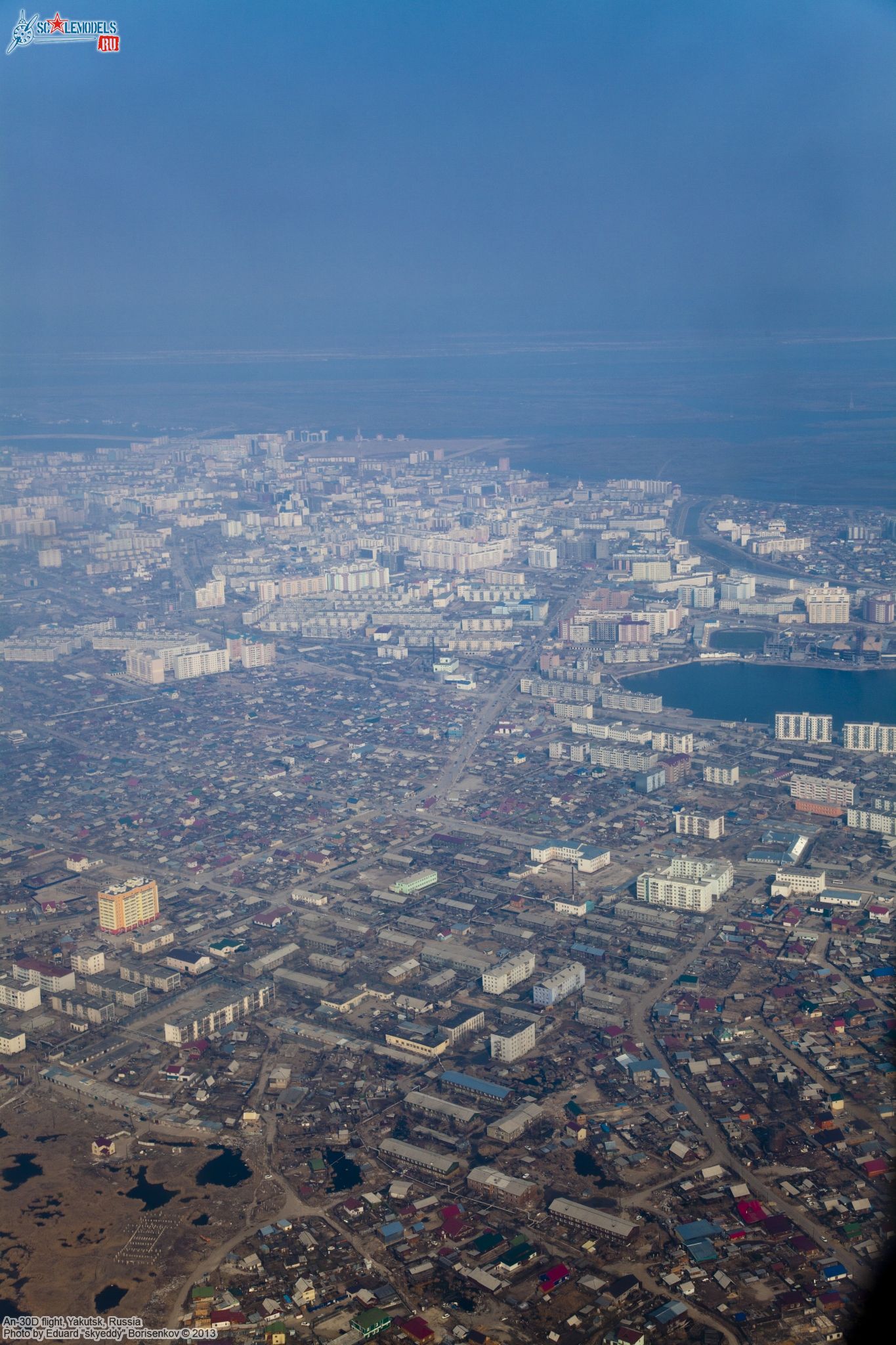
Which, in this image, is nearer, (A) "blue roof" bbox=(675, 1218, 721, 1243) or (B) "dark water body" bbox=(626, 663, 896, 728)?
(A) "blue roof" bbox=(675, 1218, 721, 1243)

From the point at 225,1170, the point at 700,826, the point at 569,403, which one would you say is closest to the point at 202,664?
the point at 700,826

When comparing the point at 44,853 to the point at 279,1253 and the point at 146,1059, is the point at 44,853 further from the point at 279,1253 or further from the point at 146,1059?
the point at 279,1253

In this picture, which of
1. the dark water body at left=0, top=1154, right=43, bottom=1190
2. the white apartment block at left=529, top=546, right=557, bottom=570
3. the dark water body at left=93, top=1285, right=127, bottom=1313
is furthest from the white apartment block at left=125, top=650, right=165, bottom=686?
the dark water body at left=93, top=1285, right=127, bottom=1313

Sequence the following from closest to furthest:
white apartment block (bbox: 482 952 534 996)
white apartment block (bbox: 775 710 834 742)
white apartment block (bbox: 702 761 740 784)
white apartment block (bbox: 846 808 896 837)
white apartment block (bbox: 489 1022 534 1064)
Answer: white apartment block (bbox: 489 1022 534 1064), white apartment block (bbox: 482 952 534 996), white apartment block (bbox: 846 808 896 837), white apartment block (bbox: 702 761 740 784), white apartment block (bbox: 775 710 834 742)

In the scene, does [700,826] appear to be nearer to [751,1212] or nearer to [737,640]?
[751,1212]

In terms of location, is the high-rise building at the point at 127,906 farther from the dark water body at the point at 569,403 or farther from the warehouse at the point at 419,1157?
the dark water body at the point at 569,403

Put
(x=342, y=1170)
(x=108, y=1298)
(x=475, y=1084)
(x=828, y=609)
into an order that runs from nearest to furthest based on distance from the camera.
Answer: (x=108, y=1298) < (x=342, y=1170) < (x=475, y=1084) < (x=828, y=609)

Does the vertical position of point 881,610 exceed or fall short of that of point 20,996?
it exceeds it

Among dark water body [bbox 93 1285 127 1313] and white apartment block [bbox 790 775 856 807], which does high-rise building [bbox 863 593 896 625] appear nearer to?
white apartment block [bbox 790 775 856 807]
